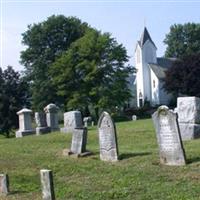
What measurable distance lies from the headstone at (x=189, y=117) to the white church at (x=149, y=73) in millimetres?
64833

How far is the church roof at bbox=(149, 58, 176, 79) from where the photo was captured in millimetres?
86887

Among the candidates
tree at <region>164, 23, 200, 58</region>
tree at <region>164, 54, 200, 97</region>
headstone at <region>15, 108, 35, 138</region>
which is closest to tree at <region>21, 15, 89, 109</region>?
tree at <region>164, 54, 200, 97</region>

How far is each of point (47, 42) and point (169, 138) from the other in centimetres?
5406

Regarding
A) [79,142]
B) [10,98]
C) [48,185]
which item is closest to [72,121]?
[79,142]

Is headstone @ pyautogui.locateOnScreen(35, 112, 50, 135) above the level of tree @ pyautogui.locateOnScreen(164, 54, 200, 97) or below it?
below

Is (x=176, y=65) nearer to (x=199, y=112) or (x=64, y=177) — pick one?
(x=199, y=112)

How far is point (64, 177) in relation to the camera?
12.9 m

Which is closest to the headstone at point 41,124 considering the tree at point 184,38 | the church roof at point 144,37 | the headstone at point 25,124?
the headstone at point 25,124

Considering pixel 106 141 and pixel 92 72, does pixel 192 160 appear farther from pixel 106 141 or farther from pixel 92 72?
pixel 92 72

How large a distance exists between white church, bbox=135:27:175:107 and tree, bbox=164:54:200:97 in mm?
14078

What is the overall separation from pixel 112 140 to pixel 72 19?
176 ft

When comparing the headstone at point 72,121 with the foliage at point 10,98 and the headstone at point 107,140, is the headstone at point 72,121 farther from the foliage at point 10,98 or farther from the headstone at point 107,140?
the foliage at point 10,98

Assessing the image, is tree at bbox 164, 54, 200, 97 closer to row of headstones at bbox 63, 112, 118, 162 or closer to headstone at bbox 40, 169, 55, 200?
row of headstones at bbox 63, 112, 118, 162

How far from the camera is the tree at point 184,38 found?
90.6 meters
